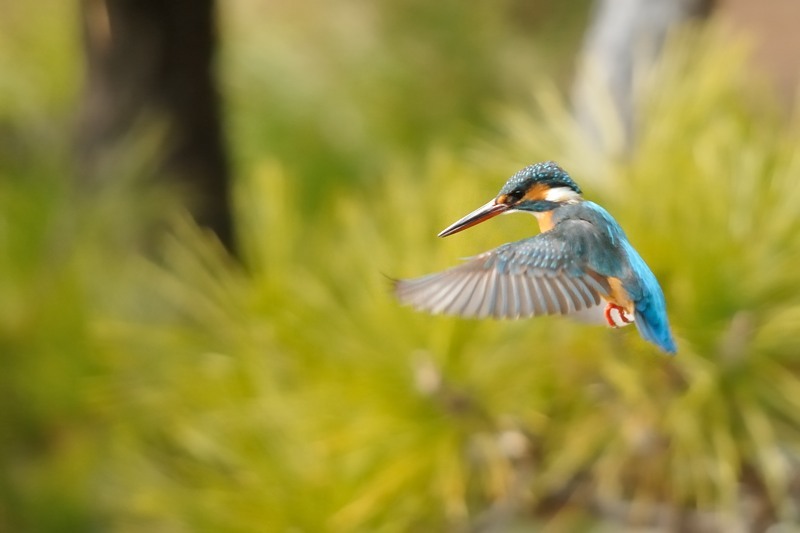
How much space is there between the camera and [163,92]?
524 mm

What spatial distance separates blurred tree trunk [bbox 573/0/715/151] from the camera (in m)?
0.39

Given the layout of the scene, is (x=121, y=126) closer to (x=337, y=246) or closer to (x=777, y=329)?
(x=337, y=246)

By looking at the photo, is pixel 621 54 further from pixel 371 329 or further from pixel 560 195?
pixel 560 195

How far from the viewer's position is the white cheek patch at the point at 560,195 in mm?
104

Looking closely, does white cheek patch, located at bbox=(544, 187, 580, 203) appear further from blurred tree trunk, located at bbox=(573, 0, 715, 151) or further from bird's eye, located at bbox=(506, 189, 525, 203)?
blurred tree trunk, located at bbox=(573, 0, 715, 151)

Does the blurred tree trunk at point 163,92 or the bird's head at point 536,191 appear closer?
the bird's head at point 536,191

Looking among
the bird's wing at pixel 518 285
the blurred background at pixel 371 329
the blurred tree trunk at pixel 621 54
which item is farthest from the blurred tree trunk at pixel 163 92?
the bird's wing at pixel 518 285

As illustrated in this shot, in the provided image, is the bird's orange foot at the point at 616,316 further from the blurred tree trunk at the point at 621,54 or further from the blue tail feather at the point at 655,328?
the blurred tree trunk at the point at 621,54

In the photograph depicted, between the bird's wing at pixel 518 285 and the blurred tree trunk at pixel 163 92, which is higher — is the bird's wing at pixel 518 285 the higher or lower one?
the lower one

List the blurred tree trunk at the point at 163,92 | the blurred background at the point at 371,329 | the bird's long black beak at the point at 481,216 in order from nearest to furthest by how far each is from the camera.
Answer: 1. the bird's long black beak at the point at 481,216
2. the blurred background at the point at 371,329
3. the blurred tree trunk at the point at 163,92

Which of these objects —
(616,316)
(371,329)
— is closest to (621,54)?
(371,329)

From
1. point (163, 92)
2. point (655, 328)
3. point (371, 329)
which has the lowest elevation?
point (655, 328)

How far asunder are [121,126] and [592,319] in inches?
17.6

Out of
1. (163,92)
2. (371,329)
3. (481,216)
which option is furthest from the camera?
(163,92)
